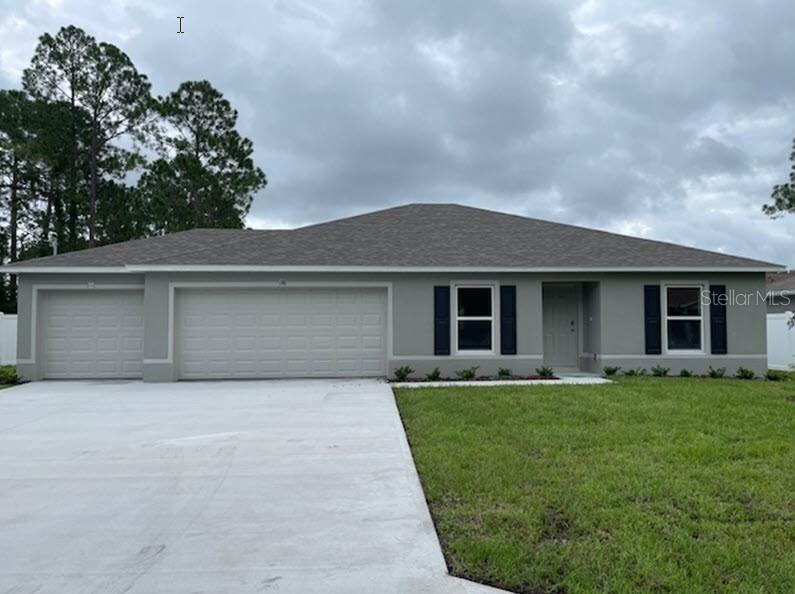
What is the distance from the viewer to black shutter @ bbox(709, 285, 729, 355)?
13.0m

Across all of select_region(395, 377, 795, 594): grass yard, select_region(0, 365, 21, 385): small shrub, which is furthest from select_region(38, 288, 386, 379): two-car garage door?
select_region(395, 377, 795, 594): grass yard

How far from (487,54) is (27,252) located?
23405 millimetres

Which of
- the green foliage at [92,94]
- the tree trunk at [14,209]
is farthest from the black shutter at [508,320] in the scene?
the tree trunk at [14,209]

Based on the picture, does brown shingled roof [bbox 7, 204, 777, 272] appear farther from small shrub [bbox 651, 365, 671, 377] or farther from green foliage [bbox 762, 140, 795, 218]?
small shrub [bbox 651, 365, 671, 377]

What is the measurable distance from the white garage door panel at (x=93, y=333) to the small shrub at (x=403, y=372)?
5917 millimetres

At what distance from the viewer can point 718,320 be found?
1300 cm

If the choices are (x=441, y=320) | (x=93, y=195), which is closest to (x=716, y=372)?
(x=441, y=320)

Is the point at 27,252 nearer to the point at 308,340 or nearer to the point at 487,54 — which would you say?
the point at 308,340

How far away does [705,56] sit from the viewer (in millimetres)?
14086

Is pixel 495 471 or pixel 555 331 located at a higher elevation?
pixel 555 331

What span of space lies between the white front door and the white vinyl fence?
6.01 meters

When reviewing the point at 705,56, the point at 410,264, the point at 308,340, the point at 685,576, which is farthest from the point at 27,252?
the point at 685,576

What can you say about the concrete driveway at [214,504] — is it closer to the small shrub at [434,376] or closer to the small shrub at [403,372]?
the small shrub at [403,372]

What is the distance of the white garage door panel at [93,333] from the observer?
42.2 ft
